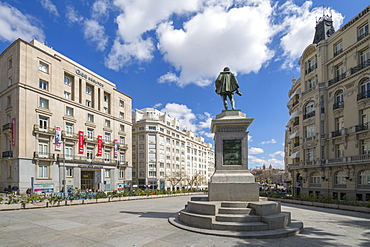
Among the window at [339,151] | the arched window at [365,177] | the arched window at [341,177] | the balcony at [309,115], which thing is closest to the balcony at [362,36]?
the balcony at [309,115]

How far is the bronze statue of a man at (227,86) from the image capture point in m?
13.1

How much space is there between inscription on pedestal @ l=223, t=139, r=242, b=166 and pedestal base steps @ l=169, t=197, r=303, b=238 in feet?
7.14

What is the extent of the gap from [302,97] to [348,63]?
27.9 feet

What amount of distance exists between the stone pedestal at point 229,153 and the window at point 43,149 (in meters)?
33.2

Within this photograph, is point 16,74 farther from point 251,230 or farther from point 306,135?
point 306,135

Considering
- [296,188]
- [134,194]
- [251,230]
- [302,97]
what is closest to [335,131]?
[302,97]

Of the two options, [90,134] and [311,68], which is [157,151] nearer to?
[90,134]

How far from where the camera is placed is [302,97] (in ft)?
125

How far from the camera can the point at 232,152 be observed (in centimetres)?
1210

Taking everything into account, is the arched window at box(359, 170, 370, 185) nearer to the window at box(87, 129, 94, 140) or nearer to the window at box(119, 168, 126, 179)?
the window at box(87, 129, 94, 140)

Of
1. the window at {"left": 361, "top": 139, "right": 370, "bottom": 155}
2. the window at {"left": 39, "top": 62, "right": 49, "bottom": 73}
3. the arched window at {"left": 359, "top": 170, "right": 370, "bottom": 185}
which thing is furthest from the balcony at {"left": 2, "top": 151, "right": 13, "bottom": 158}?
the window at {"left": 361, "top": 139, "right": 370, "bottom": 155}

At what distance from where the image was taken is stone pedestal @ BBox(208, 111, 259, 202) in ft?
36.9

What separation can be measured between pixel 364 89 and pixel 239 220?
90.8 ft

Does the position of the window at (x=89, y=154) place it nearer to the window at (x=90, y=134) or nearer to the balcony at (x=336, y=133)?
the window at (x=90, y=134)
